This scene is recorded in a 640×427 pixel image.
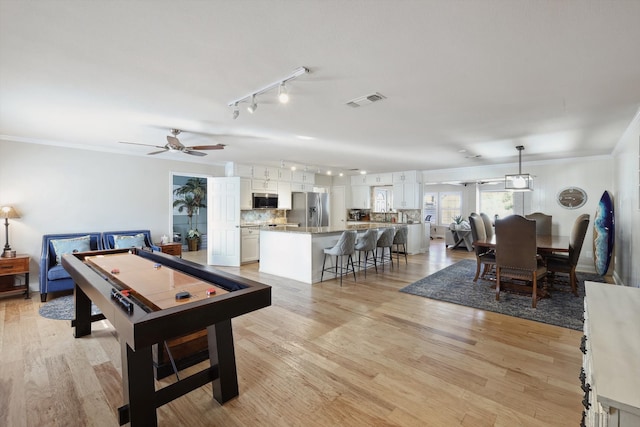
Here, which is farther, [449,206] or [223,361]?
[449,206]

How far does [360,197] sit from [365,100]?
261 inches

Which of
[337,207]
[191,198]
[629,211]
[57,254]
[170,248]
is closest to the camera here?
[629,211]

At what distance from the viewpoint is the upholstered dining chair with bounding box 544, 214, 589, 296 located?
3914 millimetres

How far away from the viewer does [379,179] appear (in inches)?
348

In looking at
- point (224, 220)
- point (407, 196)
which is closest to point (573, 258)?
point (407, 196)

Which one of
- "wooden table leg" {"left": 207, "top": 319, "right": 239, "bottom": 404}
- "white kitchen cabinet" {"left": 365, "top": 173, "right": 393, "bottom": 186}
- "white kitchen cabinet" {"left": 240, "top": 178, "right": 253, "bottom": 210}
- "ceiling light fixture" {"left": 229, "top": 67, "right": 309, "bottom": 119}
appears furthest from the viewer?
"white kitchen cabinet" {"left": 365, "top": 173, "right": 393, "bottom": 186}

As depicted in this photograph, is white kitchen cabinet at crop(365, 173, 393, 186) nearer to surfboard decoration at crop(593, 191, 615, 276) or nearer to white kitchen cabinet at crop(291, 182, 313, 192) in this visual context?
white kitchen cabinet at crop(291, 182, 313, 192)

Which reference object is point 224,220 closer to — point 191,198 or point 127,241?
point 127,241

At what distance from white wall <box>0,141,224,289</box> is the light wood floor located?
5.03 feet

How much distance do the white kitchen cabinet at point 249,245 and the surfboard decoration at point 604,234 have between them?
686 cm

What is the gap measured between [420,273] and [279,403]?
14.2 feet

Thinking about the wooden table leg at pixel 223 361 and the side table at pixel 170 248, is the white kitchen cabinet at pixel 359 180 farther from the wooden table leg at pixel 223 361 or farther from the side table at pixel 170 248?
the wooden table leg at pixel 223 361

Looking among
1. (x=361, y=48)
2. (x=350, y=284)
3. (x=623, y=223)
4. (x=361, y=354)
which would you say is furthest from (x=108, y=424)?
(x=623, y=223)

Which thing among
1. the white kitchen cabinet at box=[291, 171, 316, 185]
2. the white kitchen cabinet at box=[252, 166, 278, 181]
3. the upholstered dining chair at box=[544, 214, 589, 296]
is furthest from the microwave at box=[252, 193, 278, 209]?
the upholstered dining chair at box=[544, 214, 589, 296]
